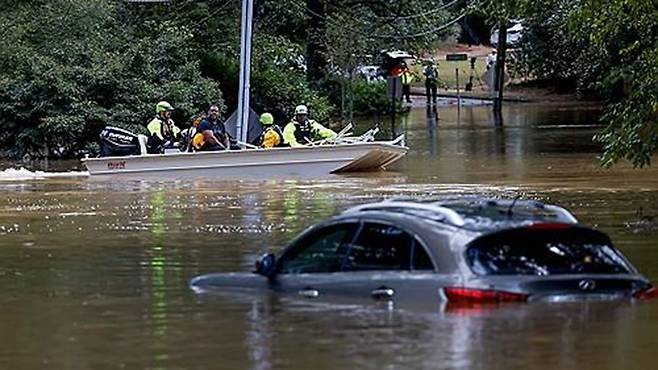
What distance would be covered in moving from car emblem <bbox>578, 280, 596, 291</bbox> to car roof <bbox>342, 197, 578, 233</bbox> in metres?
0.52

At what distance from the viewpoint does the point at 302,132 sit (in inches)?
1329

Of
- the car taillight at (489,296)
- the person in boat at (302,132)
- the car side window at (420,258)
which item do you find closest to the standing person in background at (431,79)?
the person in boat at (302,132)

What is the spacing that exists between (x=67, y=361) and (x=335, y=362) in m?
1.96

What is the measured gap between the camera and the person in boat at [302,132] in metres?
33.3

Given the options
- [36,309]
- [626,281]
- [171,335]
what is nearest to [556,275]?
[626,281]

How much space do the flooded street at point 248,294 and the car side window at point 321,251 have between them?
0.29m

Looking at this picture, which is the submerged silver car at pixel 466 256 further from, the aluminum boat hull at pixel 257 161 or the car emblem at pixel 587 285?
the aluminum boat hull at pixel 257 161

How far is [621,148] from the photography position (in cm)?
1916

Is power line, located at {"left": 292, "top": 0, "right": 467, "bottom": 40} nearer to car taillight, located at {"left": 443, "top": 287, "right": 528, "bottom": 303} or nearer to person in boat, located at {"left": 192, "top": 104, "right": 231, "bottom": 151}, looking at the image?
person in boat, located at {"left": 192, "top": 104, "right": 231, "bottom": 151}

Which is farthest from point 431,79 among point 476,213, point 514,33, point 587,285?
point 587,285

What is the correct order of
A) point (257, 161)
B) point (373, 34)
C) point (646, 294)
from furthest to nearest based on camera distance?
point (373, 34) < point (257, 161) < point (646, 294)

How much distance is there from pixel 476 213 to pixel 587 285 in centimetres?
100

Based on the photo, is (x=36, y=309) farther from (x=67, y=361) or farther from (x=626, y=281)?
(x=626, y=281)

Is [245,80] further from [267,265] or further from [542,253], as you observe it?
[542,253]
